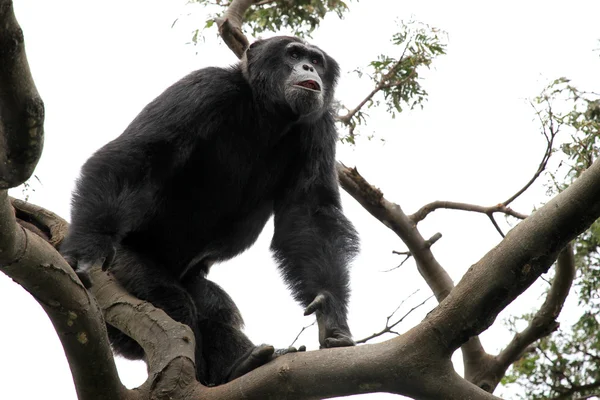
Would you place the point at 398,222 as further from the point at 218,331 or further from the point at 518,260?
the point at 518,260

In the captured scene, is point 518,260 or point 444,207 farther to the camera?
point 444,207

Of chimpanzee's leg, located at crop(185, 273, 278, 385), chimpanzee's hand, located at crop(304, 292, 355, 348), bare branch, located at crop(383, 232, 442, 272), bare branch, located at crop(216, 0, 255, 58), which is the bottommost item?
chimpanzee's hand, located at crop(304, 292, 355, 348)

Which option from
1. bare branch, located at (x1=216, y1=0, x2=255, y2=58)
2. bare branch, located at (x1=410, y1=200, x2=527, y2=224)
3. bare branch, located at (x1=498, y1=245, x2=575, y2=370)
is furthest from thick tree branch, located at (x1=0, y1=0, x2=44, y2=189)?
bare branch, located at (x1=410, y1=200, x2=527, y2=224)

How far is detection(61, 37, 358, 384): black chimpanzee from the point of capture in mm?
6199

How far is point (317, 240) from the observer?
6.91 meters

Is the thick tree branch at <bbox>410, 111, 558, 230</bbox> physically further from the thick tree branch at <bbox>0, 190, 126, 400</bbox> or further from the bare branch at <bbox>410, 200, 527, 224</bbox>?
the thick tree branch at <bbox>0, 190, 126, 400</bbox>

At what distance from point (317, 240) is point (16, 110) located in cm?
368

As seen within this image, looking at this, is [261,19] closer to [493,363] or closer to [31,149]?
[493,363]

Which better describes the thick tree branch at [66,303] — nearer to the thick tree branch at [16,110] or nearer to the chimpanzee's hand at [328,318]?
the thick tree branch at [16,110]

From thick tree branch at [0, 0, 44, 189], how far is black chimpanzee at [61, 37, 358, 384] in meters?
1.90

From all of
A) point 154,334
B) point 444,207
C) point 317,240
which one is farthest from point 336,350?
point 444,207

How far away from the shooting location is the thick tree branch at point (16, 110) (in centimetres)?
339

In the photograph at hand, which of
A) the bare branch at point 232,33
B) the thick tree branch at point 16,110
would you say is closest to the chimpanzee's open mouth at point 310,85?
the bare branch at point 232,33

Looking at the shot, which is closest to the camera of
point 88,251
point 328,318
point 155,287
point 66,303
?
point 66,303
